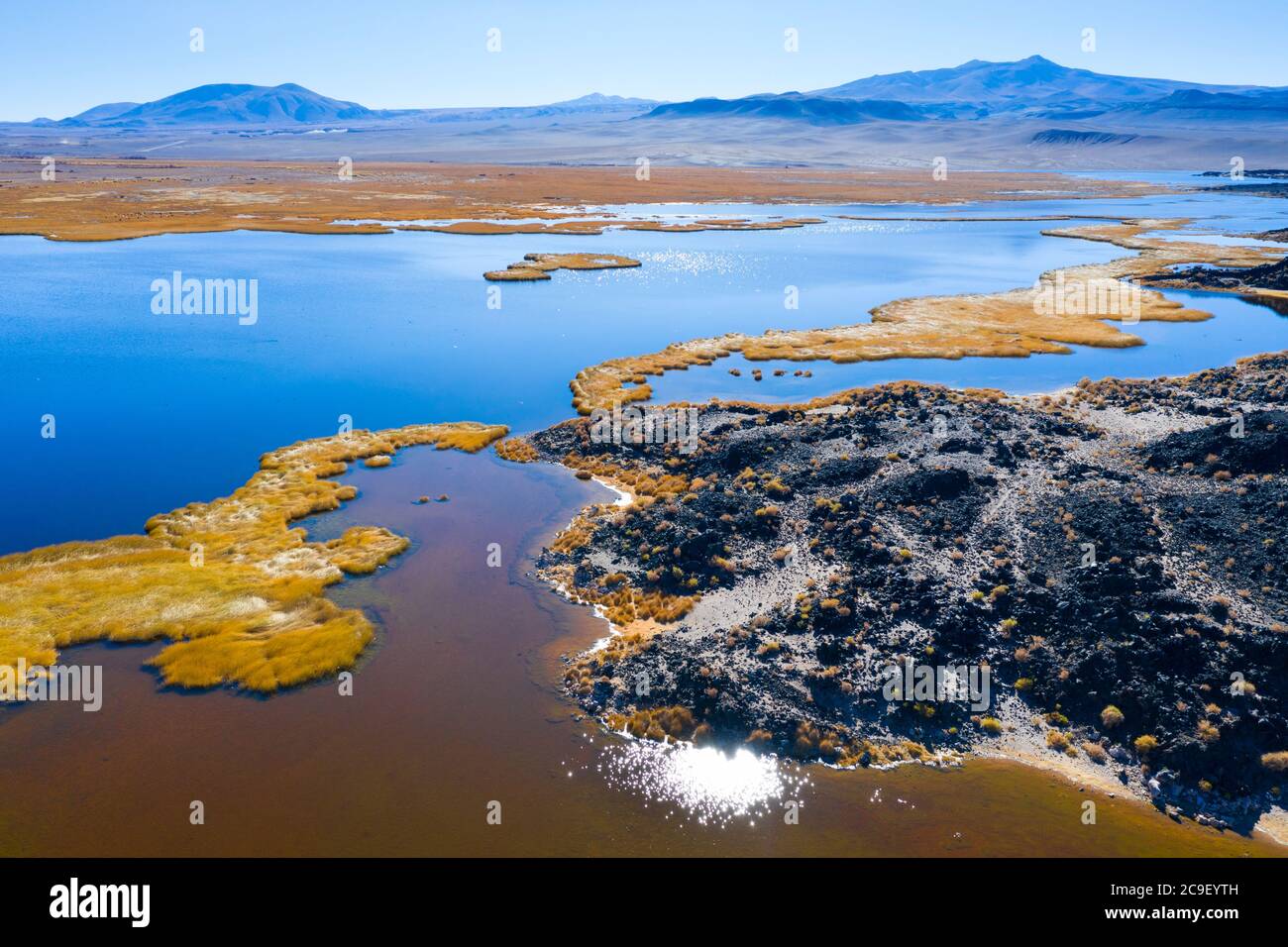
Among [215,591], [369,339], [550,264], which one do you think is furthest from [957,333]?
[215,591]

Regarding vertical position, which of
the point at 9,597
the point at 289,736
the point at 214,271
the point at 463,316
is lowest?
the point at 289,736

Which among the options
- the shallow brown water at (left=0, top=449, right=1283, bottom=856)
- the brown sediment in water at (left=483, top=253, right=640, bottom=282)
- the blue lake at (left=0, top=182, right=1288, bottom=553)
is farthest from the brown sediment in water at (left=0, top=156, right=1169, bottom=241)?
the shallow brown water at (left=0, top=449, right=1283, bottom=856)

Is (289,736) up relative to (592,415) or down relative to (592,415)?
down

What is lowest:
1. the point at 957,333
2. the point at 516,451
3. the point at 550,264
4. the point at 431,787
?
the point at 431,787

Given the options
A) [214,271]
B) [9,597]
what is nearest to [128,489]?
[9,597]

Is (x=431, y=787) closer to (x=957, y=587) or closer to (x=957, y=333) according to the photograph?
(x=957, y=587)
